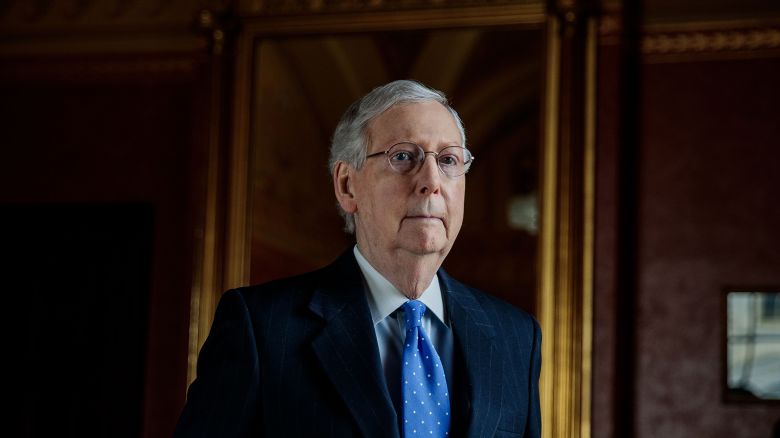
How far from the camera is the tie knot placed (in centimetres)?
149

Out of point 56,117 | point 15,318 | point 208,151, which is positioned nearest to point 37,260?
point 15,318

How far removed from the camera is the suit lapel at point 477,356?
4.79 ft

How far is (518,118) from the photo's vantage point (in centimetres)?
406

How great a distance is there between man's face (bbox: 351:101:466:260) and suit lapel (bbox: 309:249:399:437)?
8 cm

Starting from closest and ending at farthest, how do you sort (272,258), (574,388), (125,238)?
(574,388) < (272,258) < (125,238)

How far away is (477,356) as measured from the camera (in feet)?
5.03

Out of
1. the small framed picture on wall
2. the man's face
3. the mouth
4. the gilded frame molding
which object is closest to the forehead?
the man's face

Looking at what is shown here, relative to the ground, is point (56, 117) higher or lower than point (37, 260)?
higher

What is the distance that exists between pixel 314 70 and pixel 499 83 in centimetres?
89

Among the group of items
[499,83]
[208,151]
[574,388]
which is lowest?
[574,388]

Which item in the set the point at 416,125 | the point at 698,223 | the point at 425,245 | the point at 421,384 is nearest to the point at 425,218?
the point at 425,245

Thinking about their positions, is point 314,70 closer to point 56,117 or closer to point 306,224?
point 306,224

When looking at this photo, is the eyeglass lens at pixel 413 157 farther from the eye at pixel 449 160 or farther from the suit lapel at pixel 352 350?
the suit lapel at pixel 352 350

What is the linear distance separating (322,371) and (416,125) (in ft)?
1.41
